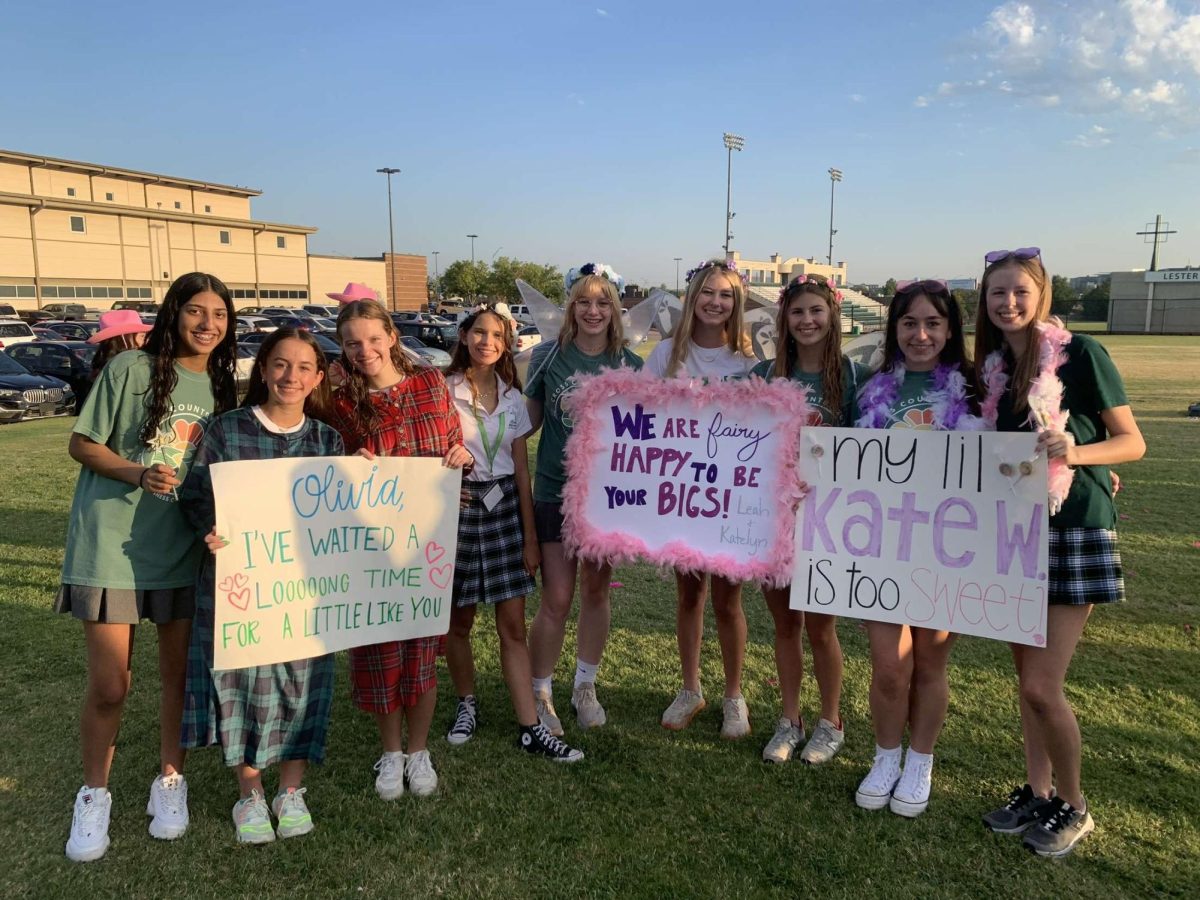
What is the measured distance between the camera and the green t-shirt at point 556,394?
349cm

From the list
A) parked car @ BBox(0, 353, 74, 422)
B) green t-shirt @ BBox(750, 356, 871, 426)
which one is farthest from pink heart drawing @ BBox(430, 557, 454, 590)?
parked car @ BBox(0, 353, 74, 422)

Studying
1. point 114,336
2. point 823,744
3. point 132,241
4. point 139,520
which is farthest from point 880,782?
point 132,241

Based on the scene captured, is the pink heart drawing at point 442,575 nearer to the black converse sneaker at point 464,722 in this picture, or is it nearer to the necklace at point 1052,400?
the black converse sneaker at point 464,722

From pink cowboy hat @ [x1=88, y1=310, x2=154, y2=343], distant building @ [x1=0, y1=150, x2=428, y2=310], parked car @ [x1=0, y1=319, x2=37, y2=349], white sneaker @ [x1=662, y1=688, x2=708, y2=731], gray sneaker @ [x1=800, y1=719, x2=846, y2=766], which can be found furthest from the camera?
distant building @ [x1=0, y1=150, x2=428, y2=310]

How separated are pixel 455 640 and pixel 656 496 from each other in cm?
111

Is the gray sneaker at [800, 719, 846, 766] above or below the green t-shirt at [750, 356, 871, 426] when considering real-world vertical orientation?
below

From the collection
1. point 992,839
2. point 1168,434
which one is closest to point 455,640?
point 992,839

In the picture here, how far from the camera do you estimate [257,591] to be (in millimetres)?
2701

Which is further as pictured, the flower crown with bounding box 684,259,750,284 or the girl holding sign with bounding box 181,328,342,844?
the flower crown with bounding box 684,259,750,284

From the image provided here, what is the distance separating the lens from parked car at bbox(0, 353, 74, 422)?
14.6m

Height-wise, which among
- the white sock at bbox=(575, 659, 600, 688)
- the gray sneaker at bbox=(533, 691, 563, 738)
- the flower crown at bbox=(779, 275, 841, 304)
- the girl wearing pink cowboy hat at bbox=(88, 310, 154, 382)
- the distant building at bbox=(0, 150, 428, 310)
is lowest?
the gray sneaker at bbox=(533, 691, 563, 738)

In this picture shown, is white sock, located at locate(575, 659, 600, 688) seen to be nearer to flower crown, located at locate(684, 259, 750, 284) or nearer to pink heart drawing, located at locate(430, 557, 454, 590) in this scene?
pink heart drawing, located at locate(430, 557, 454, 590)

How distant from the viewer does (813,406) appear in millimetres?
3129

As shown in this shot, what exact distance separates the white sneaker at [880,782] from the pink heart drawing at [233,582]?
7.92ft
